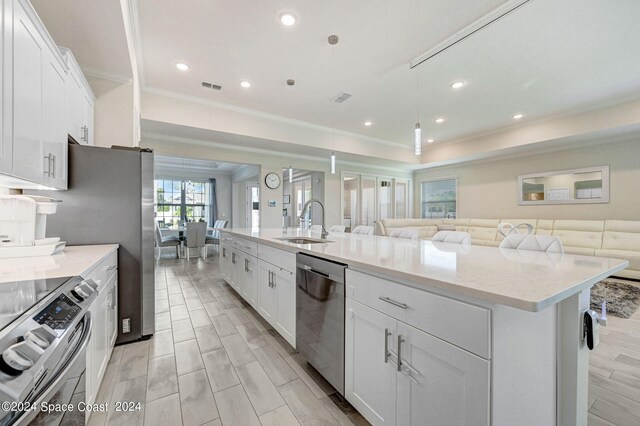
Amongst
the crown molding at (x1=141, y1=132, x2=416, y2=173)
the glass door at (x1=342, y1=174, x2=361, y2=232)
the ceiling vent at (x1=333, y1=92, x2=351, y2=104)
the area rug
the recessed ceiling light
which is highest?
the ceiling vent at (x1=333, y1=92, x2=351, y2=104)

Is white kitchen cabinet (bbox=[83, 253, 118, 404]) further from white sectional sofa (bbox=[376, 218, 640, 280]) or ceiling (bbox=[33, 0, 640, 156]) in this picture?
white sectional sofa (bbox=[376, 218, 640, 280])

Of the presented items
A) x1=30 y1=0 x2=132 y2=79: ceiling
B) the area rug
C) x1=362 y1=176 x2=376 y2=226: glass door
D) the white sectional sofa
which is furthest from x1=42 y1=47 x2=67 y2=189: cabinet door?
x1=362 y1=176 x2=376 y2=226: glass door

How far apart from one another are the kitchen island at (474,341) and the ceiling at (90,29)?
254cm

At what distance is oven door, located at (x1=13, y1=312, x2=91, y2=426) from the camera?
61 cm

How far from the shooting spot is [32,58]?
1.43 m

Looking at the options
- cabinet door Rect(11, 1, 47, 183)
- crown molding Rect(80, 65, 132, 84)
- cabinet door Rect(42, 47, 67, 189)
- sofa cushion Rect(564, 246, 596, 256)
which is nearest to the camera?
cabinet door Rect(11, 1, 47, 183)

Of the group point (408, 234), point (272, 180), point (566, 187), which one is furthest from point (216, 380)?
point (566, 187)

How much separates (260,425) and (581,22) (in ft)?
13.9

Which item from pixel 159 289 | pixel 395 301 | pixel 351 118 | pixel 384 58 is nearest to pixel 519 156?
pixel 351 118

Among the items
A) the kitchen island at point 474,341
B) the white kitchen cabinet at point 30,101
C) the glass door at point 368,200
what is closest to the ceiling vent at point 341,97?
the white kitchen cabinet at point 30,101

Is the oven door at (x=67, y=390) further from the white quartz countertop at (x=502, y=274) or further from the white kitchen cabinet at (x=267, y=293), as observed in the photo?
the white kitchen cabinet at (x=267, y=293)

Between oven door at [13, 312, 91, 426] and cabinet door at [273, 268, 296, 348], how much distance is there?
1213 millimetres

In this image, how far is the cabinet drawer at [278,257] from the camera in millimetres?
1985

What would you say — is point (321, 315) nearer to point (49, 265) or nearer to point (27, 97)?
point (49, 265)
